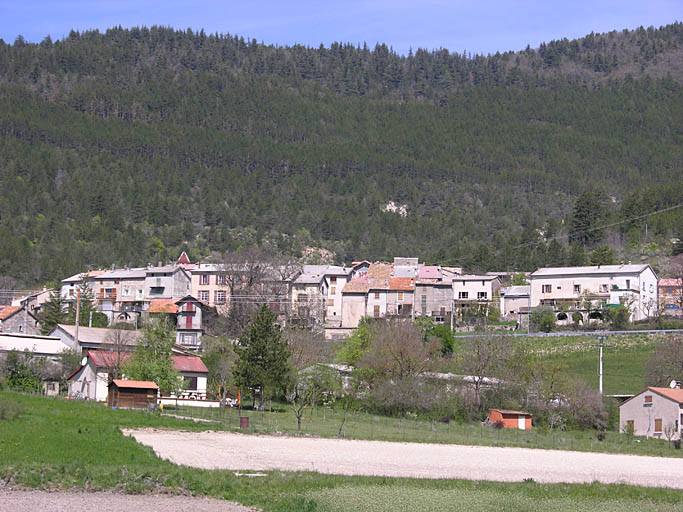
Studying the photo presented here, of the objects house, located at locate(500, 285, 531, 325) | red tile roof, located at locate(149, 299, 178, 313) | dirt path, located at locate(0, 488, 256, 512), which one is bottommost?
dirt path, located at locate(0, 488, 256, 512)

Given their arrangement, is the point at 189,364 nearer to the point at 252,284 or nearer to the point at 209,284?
the point at 252,284

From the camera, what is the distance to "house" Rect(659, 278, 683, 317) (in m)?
114

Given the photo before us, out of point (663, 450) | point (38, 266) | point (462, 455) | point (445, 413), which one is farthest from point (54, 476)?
point (38, 266)

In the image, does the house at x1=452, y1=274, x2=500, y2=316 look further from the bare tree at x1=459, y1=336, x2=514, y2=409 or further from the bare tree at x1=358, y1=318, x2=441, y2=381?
the bare tree at x1=459, y1=336, x2=514, y2=409

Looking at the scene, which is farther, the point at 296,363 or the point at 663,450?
the point at 296,363

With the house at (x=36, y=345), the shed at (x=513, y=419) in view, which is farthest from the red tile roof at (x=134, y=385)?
the shed at (x=513, y=419)

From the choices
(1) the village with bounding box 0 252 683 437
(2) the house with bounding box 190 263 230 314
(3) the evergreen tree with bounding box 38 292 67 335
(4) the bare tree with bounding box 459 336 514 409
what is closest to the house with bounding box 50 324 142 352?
(1) the village with bounding box 0 252 683 437

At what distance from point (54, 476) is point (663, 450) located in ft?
114

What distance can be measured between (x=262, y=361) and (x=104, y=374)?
40.4ft

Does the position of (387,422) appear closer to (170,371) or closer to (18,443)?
(170,371)

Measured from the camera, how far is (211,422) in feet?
168

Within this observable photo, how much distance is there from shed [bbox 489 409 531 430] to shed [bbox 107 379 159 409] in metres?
21.6

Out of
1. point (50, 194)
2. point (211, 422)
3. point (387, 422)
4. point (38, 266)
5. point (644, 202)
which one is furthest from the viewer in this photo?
point (50, 194)

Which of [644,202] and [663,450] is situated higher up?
[644,202]
